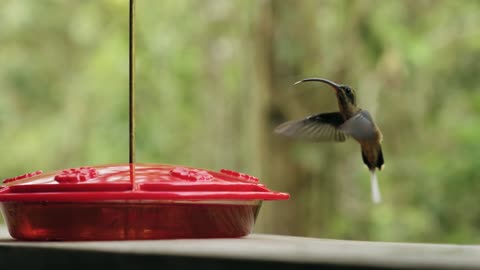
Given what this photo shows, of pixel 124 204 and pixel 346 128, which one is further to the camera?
pixel 346 128

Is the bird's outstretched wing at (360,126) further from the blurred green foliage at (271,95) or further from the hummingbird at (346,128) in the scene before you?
the blurred green foliage at (271,95)

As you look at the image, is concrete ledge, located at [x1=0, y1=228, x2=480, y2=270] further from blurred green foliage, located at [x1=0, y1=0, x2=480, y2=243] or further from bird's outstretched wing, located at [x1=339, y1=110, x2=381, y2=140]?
blurred green foliage, located at [x1=0, y1=0, x2=480, y2=243]

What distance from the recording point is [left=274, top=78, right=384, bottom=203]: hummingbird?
1.90m

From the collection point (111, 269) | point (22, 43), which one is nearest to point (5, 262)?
point (111, 269)

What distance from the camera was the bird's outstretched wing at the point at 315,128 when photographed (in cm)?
205

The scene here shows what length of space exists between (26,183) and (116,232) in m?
0.22

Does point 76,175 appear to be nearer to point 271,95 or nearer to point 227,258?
point 227,258

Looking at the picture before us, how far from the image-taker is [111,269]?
3.41 ft

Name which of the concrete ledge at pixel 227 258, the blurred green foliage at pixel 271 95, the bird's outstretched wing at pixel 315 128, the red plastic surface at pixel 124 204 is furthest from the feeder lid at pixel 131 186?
the blurred green foliage at pixel 271 95

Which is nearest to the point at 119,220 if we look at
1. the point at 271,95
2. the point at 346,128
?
the point at 346,128

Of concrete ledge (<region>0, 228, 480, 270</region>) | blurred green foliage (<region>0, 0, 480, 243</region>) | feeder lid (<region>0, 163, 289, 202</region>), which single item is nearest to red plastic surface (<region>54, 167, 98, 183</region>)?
feeder lid (<region>0, 163, 289, 202</region>)

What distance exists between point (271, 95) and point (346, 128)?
3274 millimetres

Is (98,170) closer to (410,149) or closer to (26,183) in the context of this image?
(26,183)

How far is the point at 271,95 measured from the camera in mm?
5164
